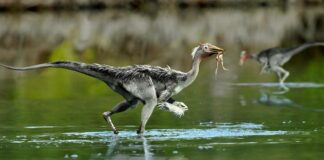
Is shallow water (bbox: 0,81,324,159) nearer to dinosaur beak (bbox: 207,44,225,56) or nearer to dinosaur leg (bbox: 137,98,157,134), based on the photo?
dinosaur leg (bbox: 137,98,157,134)

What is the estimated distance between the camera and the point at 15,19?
5006 centimetres

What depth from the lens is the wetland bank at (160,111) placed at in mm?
12531

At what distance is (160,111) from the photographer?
1722 centimetres

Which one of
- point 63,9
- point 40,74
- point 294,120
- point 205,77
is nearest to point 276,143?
point 294,120

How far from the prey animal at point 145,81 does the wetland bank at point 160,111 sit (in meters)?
0.34

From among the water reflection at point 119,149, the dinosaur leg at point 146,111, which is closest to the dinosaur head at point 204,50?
the dinosaur leg at point 146,111

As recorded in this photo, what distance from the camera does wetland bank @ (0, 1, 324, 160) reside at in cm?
1253

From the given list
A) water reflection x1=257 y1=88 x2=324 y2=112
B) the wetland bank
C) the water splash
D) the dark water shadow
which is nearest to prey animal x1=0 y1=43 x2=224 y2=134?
the water splash

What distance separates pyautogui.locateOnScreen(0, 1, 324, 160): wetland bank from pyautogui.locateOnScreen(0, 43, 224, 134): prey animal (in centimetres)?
34

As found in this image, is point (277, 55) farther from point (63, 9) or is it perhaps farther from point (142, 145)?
point (63, 9)

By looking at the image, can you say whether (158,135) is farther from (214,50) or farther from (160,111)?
(160,111)

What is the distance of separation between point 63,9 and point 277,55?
114 ft

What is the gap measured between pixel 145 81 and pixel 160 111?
11.3ft

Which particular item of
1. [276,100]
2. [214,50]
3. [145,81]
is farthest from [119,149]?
[276,100]
